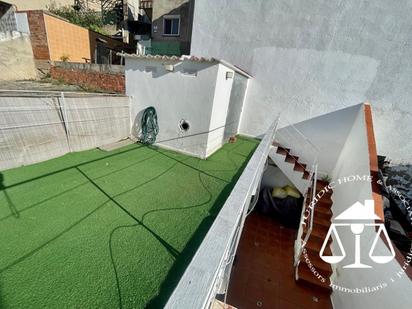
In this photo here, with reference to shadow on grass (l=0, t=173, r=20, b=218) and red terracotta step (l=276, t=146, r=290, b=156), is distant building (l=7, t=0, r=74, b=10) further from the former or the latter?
red terracotta step (l=276, t=146, r=290, b=156)

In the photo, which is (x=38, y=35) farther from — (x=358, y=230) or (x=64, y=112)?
(x=358, y=230)

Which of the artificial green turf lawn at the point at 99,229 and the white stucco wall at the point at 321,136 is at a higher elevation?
the white stucco wall at the point at 321,136

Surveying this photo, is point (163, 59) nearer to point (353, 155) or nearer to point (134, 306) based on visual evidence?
point (134, 306)

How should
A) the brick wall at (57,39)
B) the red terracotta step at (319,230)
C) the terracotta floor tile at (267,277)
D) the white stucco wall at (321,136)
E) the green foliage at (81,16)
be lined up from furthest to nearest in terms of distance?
the green foliage at (81,16) < the brick wall at (57,39) < the white stucco wall at (321,136) < the red terracotta step at (319,230) < the terracotta floor tile at (267,277)

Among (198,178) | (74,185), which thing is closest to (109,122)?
(74,185)

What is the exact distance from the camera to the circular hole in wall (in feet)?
19.2

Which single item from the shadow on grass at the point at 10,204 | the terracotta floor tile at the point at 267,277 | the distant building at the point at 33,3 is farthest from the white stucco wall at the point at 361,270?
the distant building at the point at 33,3

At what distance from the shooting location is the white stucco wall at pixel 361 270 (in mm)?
2705

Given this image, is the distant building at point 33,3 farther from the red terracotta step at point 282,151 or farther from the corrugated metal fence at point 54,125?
the red terracotta step at point 282,151

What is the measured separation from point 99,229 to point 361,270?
14.9 feet

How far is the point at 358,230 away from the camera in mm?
3906

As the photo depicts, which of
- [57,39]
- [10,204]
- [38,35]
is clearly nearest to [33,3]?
[38,35]

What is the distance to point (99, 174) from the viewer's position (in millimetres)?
4348

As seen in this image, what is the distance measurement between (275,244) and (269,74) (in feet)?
19.7
